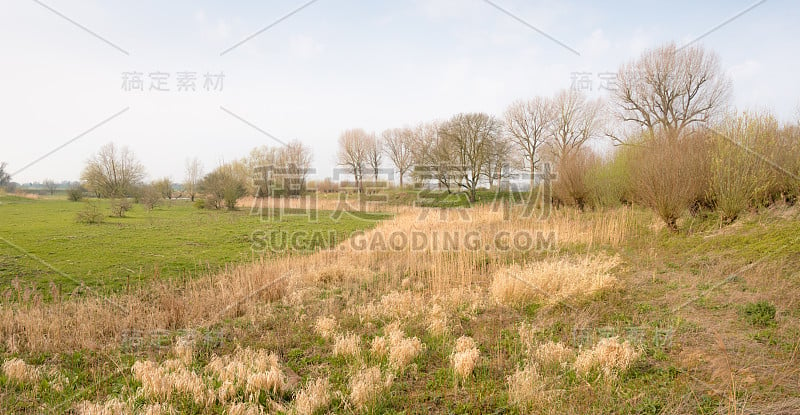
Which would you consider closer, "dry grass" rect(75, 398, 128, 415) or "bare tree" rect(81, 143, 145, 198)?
"dry grass" rect(75, 398, 128, 415)

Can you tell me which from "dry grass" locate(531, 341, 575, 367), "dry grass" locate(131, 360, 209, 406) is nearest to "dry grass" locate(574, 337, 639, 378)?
"dry grass" locate(531, 341, 575, 367)

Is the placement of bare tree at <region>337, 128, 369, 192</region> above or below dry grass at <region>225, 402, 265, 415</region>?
above

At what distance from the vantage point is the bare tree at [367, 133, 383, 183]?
1954 inches

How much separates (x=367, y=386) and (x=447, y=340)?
5.69ft

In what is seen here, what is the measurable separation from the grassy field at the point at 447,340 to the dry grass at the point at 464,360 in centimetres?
2

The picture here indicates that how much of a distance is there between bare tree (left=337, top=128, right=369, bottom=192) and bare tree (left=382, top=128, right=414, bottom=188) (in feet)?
9.95

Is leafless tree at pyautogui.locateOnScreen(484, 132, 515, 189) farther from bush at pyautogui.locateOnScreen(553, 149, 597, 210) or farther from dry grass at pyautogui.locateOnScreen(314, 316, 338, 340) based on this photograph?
dry grass at pyautogui.locateOnScreen(314, 316, 338, 340)

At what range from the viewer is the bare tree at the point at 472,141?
108ft

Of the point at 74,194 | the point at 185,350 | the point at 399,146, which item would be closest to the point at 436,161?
the point at 399,146

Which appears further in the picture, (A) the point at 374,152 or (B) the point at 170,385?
(A) the point at 374,152

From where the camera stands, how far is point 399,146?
49.0 metres

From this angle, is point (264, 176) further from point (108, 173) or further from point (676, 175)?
point (676, 175)

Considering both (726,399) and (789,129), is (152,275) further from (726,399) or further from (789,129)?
(789,129)

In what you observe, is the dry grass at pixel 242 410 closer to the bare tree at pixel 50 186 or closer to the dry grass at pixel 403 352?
the dry grass at pixel 403 352
